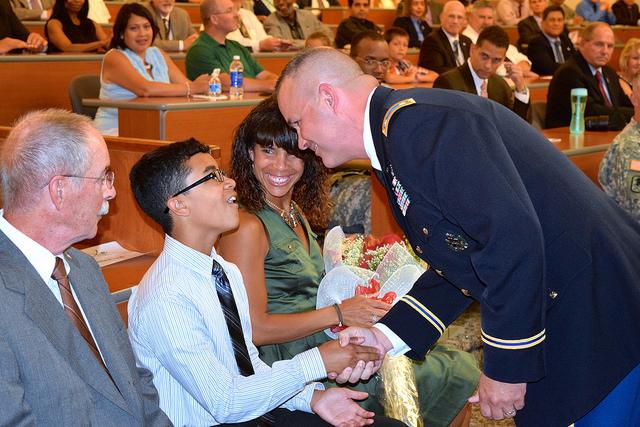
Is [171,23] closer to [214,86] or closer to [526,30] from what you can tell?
[214,86]

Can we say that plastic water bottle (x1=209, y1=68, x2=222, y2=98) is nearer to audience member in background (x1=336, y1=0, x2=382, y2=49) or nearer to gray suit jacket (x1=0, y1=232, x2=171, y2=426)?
audience member in background (x1=336, y1=0, x2=382, y2=49)

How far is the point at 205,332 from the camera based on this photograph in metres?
2.03

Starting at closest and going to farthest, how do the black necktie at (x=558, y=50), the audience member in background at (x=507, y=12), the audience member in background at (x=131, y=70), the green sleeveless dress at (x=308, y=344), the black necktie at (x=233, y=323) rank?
the black necktie at (x=233, y=323)
the green sleeveless dress at (x=308, y=344)
the audience member in background at (x=131, y=70)
the black necktie at (x=558, y=50)
the audience member in background at (x=507, y=12)

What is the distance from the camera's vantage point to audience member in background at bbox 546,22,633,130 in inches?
248

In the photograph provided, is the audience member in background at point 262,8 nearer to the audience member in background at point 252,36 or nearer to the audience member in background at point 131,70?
the audience member in background at point 252,36

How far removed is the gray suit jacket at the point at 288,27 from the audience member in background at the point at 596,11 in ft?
→ 17.9

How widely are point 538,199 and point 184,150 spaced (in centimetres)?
100

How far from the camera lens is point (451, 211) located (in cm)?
163

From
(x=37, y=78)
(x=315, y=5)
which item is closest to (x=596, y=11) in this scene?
(x=315, y=5)

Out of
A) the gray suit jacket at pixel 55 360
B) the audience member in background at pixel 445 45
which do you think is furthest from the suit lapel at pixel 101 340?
the audience member in background at pixel 445 45

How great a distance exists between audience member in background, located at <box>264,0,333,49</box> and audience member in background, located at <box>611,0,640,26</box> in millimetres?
5826

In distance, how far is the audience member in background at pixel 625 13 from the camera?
Result: 12.6m

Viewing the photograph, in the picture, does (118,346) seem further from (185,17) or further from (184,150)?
(185,17)

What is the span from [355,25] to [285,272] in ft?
22.6
